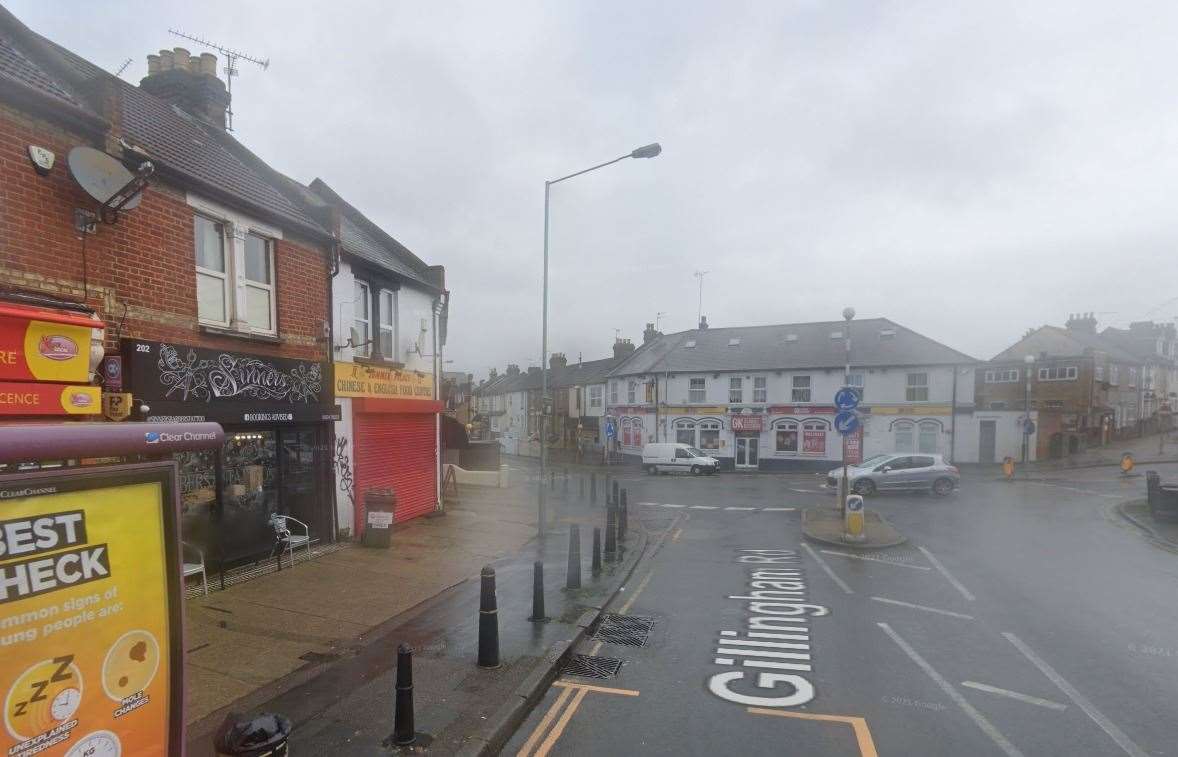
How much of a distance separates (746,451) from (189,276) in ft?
109

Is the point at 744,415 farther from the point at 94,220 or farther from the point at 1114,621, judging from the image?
the point at 94,220

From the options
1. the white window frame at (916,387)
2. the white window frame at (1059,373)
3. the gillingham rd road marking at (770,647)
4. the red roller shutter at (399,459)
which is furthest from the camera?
the white window frame at (1059,373)

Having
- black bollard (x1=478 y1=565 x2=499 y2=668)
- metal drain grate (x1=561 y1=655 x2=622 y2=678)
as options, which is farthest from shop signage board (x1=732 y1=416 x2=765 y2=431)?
black bollard (x1=478 y1=565 x2=499 y2=668)

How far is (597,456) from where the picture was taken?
4419 cm

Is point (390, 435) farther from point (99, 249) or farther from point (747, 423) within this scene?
point (747, 423)

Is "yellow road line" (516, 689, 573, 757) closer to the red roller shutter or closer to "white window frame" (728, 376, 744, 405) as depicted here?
the red roller shutter

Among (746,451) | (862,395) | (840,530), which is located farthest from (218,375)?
(862,395)

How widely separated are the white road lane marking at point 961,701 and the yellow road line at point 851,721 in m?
1.01

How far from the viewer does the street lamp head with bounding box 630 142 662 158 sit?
12.3m

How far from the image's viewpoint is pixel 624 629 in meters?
7.81

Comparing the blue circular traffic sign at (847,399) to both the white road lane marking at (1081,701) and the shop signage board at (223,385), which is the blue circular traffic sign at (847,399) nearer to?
the white road lane marking at (1081,701)

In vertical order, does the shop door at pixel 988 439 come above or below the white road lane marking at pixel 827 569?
below

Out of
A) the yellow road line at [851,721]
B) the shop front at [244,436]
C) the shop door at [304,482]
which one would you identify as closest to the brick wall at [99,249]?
the shop front at [244,436]

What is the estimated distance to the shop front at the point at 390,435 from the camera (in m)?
12.4
